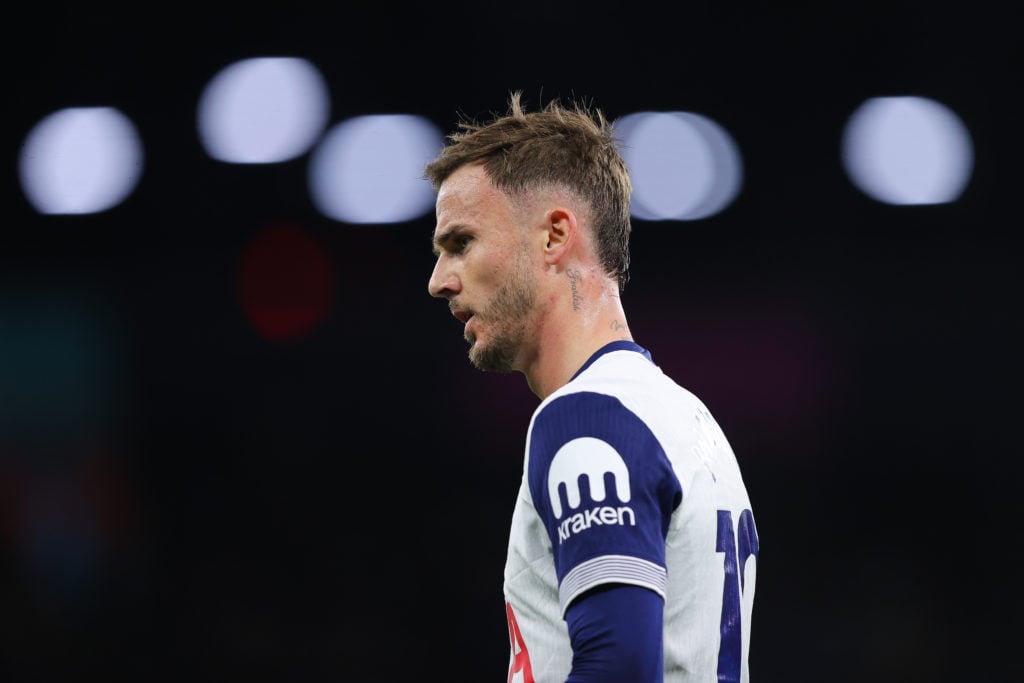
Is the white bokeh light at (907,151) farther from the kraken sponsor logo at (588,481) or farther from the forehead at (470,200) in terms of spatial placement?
the kraken sponsor logo at (588,481)

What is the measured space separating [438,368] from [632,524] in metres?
3.94

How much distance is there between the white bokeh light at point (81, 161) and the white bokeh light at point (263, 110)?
15.1 inches

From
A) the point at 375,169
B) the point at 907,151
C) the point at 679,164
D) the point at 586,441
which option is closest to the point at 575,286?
the point at 586,441

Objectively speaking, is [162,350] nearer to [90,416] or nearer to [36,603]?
[90,416]

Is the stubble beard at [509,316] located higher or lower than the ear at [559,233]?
lower

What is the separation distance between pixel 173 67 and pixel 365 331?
151 cm

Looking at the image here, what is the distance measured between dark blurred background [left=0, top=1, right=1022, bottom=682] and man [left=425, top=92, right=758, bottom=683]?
3120 millimetres

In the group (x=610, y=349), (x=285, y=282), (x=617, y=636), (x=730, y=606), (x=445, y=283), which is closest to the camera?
(x=617, y=636)

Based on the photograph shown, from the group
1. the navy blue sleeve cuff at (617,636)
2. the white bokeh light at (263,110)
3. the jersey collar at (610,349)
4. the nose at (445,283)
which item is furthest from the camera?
the white bokeh light at (263,110)

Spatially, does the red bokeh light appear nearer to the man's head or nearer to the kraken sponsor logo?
the man's head

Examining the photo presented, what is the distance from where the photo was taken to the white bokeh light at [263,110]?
4.94 m

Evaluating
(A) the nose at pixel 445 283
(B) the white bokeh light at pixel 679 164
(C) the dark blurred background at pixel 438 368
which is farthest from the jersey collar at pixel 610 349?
(C) the dark blurred background at pixel 438 368

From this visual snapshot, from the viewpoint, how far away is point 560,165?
180cm

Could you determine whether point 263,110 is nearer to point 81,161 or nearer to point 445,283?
point 81,161
